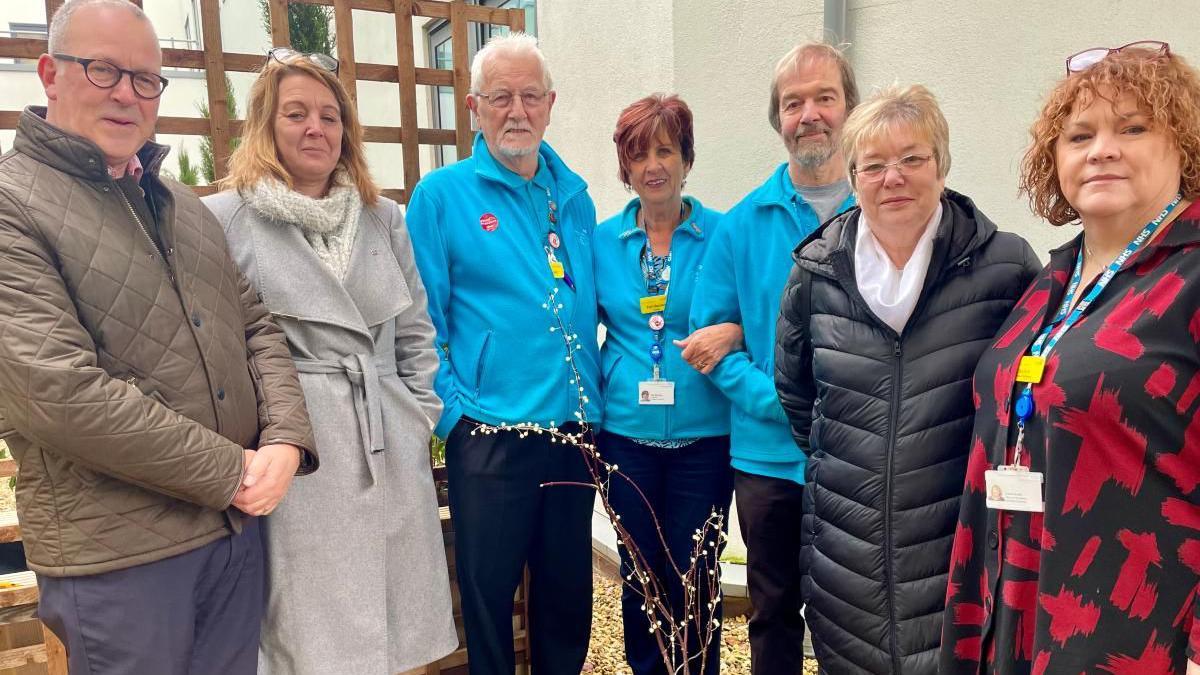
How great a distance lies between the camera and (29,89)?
17.3 meters

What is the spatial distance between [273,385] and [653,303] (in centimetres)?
117

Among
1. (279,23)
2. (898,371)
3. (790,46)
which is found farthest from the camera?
(790,46)

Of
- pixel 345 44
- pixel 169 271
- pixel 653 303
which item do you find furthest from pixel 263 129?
pixel 653 303

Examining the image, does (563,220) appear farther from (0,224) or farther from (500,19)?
(0,224)

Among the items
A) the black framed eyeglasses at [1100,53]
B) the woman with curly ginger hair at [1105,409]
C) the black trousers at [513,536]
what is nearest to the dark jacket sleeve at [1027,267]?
the woman with curly ginger hair at [1105,409]

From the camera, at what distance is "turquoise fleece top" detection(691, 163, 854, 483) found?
232cm

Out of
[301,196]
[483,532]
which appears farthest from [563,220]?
[483,532]

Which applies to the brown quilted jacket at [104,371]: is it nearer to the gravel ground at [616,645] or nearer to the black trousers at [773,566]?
the black trousers at [773,566]

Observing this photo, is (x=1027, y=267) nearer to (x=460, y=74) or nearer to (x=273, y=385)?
(x=273, y=385)

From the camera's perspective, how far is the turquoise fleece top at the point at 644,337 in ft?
8.22

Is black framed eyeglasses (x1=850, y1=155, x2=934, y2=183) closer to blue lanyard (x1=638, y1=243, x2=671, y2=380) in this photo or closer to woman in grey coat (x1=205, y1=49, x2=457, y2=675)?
blue lanyard (x1=638, y1=243, x2=671, y2=380)

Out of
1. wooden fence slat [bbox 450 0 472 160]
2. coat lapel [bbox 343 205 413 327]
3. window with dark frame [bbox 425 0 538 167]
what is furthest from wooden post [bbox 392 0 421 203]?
window with dark frame [bbox 425 0 538 167]

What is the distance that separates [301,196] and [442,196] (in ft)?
1.55

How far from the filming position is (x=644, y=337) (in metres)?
2.57
